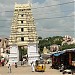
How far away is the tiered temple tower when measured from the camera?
59291mm

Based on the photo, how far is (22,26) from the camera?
2347 inches

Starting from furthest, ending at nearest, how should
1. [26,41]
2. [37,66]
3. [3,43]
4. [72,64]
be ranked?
1. [3,43]
2. [26,41]
3. [37,66]
4. [72,64]

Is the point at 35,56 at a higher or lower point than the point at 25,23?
lower

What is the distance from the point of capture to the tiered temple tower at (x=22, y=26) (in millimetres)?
59291

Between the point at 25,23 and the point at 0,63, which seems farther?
the point at 25,23

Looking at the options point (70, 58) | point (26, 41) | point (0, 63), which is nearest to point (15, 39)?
point (26, 41)

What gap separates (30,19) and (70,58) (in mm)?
28446

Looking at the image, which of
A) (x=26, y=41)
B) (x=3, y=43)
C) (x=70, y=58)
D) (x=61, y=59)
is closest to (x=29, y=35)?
(x=26, y=41)

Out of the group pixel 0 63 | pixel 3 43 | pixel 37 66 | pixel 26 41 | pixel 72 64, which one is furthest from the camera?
pixel 3 43

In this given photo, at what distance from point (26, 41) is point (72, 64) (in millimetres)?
27985

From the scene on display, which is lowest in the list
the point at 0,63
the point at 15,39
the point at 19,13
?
the point at 0,63

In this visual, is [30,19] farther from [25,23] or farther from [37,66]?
[37,66]

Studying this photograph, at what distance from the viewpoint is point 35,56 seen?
57.9 m

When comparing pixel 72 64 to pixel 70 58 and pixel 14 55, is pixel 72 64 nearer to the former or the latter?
pixel 70 58
